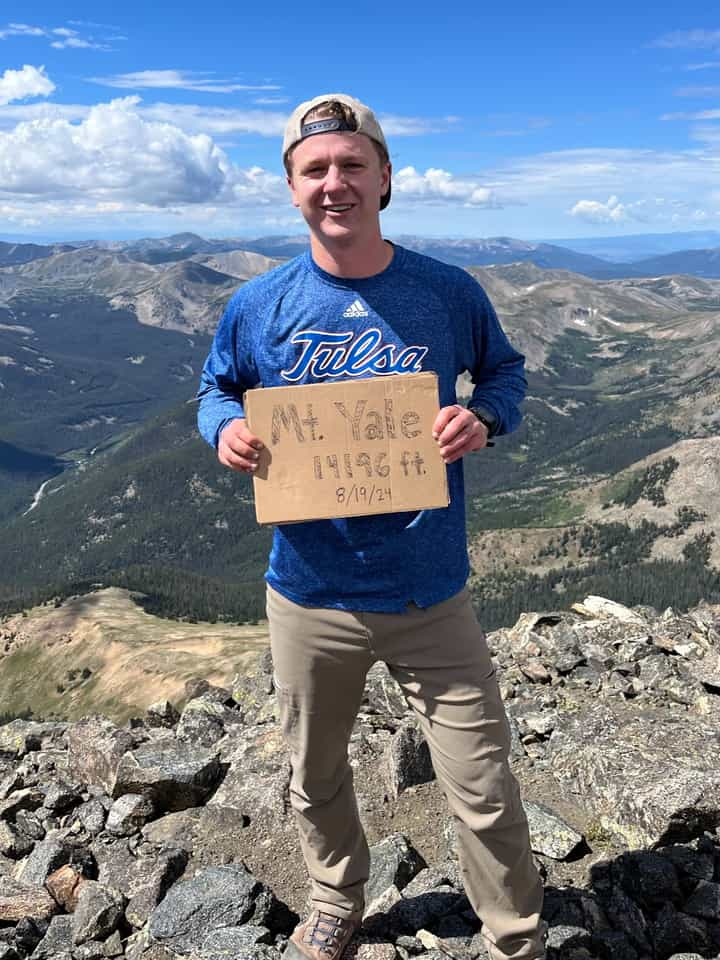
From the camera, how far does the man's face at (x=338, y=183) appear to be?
5.84 metres

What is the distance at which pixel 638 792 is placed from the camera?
9.70 m

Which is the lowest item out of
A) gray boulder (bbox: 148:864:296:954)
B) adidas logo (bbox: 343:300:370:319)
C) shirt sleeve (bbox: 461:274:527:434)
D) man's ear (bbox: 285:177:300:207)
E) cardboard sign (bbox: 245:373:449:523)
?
gray boulder (bbox: 148:864:296:954)

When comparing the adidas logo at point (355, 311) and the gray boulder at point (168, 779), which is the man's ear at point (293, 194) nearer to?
the adidas logo at point (355, 311)

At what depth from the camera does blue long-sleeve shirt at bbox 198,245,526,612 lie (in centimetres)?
616

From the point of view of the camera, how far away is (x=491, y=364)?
6797mm

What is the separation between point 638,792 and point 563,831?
1.20m

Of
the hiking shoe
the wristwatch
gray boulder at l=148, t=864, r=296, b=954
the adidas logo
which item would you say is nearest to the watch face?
the wristwatch

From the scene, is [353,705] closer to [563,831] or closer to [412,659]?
[412,659]

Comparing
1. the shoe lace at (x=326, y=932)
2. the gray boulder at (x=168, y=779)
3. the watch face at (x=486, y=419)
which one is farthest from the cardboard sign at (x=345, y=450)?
the gray boulder at (x=168, y=779)

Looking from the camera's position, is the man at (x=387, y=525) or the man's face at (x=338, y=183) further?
the man at (x=387, y=525)

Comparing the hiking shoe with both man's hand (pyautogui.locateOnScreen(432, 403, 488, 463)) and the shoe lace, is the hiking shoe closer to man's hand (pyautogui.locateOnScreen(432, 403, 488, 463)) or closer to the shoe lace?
the shoe lace

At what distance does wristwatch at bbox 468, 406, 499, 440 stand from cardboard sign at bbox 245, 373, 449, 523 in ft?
1.84

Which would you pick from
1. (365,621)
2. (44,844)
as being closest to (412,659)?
(365,621)

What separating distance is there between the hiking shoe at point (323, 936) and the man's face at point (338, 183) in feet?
21.3
